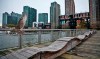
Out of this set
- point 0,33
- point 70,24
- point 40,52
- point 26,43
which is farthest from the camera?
point 70,24

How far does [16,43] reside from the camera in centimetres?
687

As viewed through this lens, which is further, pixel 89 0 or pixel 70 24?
pixel 89 0

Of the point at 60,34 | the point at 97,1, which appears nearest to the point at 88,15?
the point at 97,1

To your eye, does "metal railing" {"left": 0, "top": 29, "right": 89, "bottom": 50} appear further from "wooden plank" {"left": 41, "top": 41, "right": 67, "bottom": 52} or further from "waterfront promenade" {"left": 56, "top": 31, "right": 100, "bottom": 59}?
"waterfront promenade" {"left": 56, "top": 31, "right": 100, "bottom": 59}

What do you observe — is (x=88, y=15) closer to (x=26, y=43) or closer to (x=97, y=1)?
(x=97, y=1)

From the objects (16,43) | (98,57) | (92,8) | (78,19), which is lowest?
(98,57)

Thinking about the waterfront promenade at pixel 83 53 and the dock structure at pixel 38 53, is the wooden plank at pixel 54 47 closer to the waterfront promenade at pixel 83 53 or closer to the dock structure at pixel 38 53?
the dock structure at pixel 38 53

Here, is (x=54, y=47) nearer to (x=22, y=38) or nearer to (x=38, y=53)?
(x=38, y=53)

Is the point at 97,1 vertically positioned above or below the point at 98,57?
above

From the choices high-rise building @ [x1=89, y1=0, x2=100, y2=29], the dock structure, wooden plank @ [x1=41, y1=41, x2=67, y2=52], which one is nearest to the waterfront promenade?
the dock structure

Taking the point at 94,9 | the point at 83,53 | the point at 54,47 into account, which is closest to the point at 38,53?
the point at 54,47

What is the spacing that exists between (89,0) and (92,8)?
11.5 m

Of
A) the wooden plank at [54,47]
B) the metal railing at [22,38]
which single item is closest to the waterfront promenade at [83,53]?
the wooden plank at [54,47]

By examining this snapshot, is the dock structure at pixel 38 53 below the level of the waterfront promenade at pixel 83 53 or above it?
above
